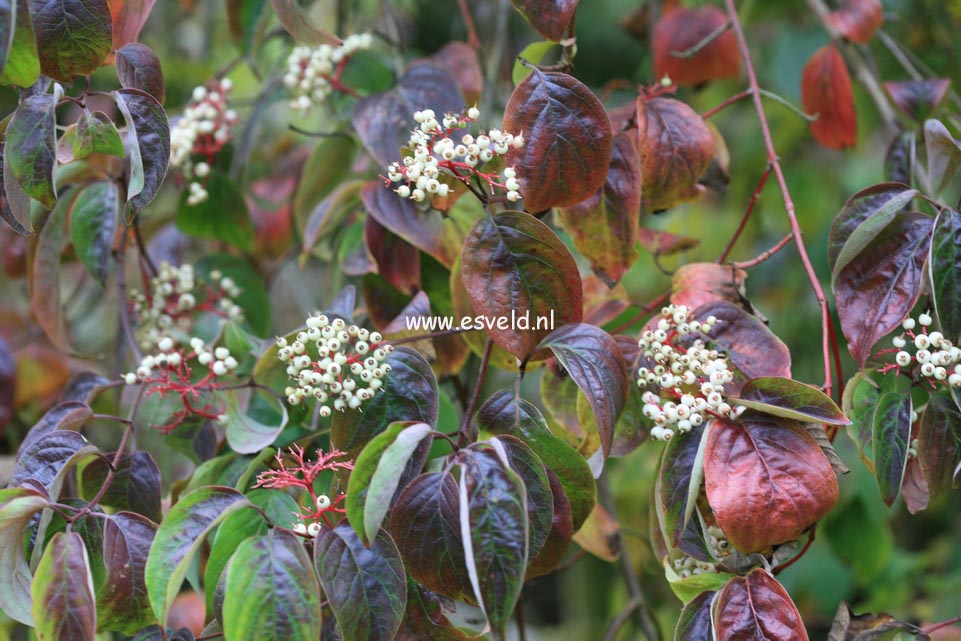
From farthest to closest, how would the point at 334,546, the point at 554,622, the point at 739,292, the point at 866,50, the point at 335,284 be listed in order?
the point at 554,622 < the point at 866,50 < the point at 335,284 < the point at 739,292 < the point at 334,546

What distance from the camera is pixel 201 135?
90 cm

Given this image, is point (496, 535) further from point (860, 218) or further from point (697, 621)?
point (860, 218)

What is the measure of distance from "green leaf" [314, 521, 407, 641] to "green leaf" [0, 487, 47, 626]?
18 cm

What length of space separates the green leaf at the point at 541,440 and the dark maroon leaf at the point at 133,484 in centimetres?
25

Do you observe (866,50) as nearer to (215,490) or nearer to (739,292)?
(739,292)

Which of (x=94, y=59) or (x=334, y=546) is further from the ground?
(x=94, y=59)

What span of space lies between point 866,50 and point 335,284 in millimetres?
662

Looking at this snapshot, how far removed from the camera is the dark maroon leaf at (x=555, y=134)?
1.89ft

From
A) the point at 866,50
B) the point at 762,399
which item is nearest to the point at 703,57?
the point at 866,50

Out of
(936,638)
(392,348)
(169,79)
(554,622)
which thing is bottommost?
(554,622)

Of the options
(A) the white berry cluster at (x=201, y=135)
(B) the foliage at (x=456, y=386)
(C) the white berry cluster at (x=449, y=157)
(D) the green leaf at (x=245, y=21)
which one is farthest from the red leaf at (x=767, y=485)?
(D) the green leaf at (x=245, y=21)

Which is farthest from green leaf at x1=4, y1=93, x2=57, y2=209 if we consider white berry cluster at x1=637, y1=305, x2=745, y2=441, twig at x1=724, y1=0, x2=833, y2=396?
twig at x1=724, y1=0, x2=833, y2=396

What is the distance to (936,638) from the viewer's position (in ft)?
2.46

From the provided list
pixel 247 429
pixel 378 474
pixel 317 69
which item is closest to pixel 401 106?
pixel 317 69
